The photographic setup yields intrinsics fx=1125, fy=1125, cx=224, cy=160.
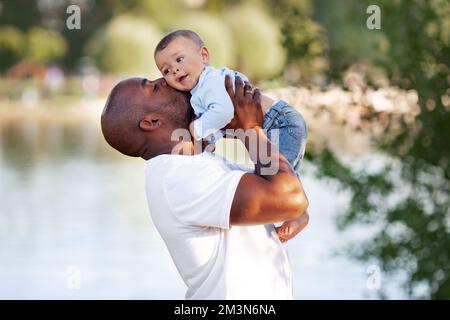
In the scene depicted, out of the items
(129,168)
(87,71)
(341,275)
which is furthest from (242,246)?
(87,71)

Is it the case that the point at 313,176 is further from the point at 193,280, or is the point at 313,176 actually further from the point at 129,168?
the point at 129,168

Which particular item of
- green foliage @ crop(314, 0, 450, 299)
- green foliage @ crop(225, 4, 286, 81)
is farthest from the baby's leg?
green foliage @ crop(225, 4, 286, 81)

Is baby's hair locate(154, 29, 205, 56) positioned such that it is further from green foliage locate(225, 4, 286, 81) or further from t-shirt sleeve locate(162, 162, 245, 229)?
green foliage locate(225, 4, 286, 81)

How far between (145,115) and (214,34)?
29.2 feet

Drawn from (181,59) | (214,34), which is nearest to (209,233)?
(181,59)

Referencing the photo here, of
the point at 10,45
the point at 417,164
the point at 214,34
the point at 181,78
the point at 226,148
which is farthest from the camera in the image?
the point at 10,45

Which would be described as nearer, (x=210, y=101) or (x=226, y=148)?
(x=210, y=101)

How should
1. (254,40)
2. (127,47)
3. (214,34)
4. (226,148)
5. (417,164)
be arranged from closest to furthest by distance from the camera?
(417,164) < (226,148) < (254,40) < (214,34) < (127,47)

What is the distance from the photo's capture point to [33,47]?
42.3 feet

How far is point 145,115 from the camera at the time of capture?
1679 mm

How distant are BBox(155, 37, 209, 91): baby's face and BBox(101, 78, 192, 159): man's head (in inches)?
0.7

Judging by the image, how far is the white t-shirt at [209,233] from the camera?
5.32 feet

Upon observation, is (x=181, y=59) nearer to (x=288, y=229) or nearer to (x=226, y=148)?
(x=288, y=229)

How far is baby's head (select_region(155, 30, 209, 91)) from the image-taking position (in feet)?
5.61
